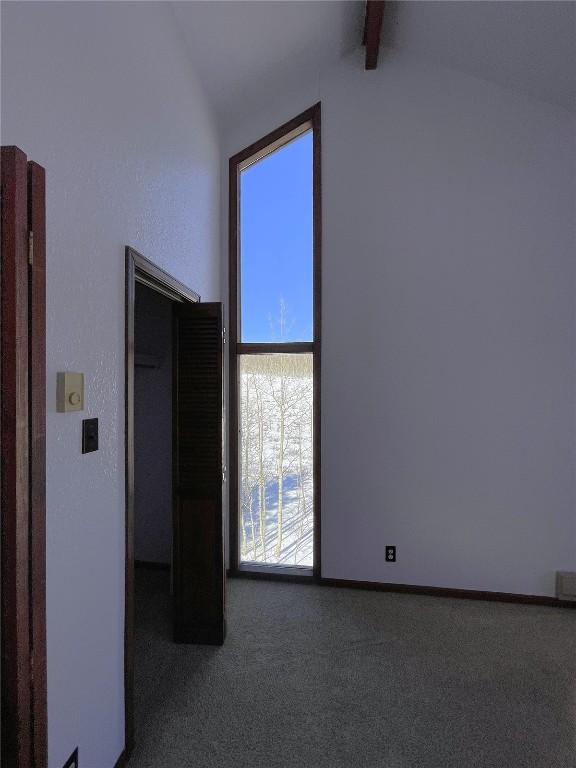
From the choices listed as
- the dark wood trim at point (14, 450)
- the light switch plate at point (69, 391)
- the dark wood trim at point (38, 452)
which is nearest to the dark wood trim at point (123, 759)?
the dark wood trim at point (38, 452)

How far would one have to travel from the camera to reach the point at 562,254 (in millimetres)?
2859

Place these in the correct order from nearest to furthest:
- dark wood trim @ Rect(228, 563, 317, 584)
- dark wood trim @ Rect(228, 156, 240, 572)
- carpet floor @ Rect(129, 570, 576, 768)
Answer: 1. carpet floor @ Rect(129, 570, 576, 768)
2. dark wood trim @ Rect(228, 563, 317, 584)
3. dark wood trim @ Rect(228, 156, 240, 572)

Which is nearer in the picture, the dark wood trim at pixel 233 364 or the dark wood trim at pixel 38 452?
the dark wood trim at pixel 38 452

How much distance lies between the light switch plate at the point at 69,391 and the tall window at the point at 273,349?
197 centimetres

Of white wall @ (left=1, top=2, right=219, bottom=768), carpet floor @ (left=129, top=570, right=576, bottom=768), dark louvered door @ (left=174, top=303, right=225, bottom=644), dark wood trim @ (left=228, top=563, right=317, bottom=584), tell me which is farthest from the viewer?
dark wood trim @ (left=228, top=563, right=317, bottom=584)

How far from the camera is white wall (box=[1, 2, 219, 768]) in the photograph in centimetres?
121

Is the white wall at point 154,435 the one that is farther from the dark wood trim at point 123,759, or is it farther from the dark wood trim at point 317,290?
the dark wood trim at point 123,759

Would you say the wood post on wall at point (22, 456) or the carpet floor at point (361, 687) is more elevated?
the wood post on wall at point (22, 456)

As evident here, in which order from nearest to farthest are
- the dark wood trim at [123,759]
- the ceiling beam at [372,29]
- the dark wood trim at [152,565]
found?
the dark wood trim at [123,759] → the ceiling beam at [372,29] → the dark wood trim at [152,565]

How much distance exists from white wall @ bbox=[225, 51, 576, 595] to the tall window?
0.16m

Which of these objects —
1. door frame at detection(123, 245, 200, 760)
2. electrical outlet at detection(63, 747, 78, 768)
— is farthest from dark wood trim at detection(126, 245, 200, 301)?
electrical outlet at detection(63, 747, 78, 768)

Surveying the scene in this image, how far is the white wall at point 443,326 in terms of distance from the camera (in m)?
2.88

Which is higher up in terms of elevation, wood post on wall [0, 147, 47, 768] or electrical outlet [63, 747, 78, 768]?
wood post on wall [0, 147, 47, 768]

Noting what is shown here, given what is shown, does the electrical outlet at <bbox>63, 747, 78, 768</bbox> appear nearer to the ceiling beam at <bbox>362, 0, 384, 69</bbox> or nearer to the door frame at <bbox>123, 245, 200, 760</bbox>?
the door frame at <bbox>123, 245, 200, 760</bbox>
